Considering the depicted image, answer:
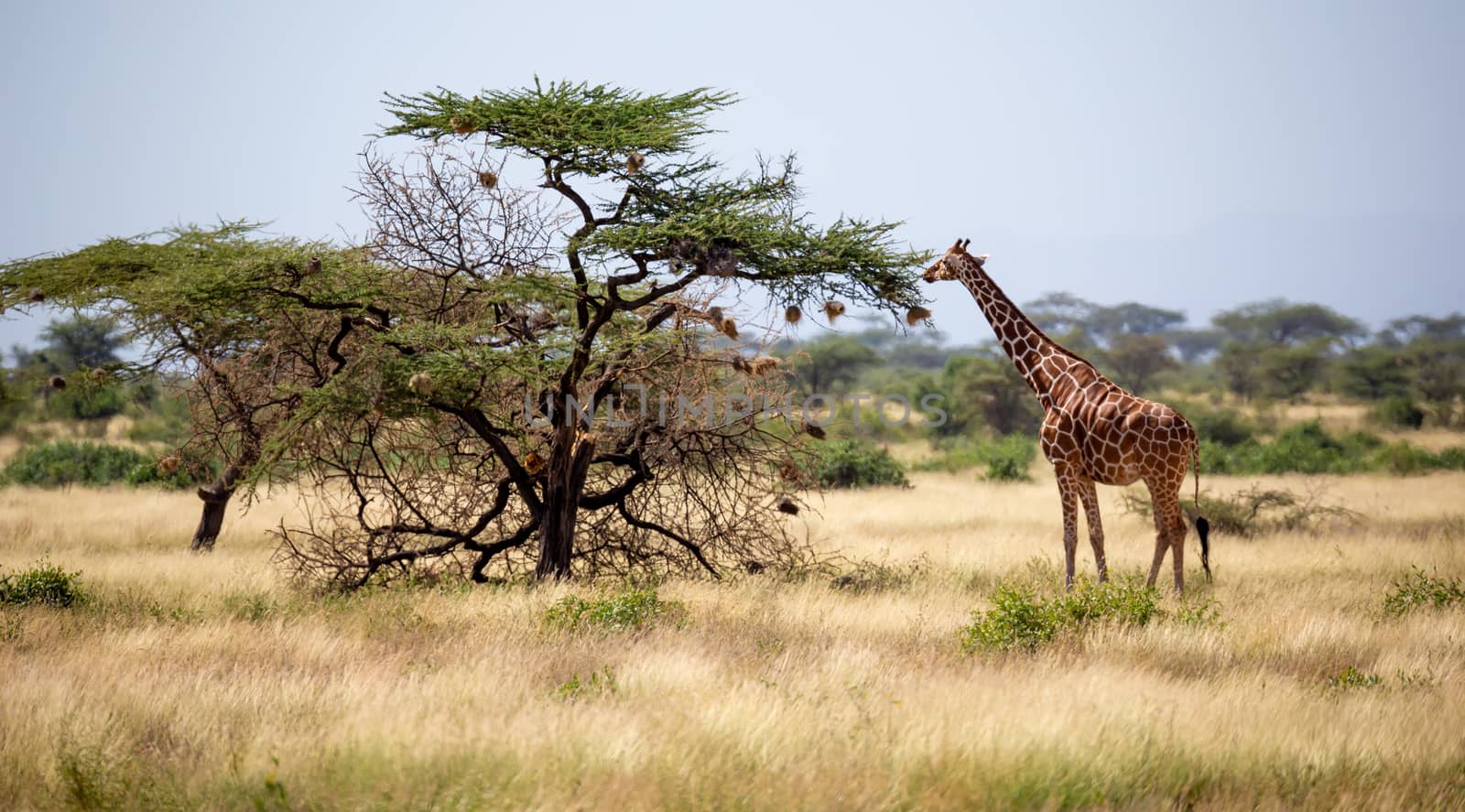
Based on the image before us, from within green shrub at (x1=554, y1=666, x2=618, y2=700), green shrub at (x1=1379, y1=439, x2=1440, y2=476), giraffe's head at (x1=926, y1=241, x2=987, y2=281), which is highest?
giraffe's head at (x1=926, y1=241, x2=987, y2=281)

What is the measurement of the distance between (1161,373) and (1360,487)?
33171mm

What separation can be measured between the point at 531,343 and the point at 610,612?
235 cm

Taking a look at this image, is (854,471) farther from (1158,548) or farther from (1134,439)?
(1134,439)

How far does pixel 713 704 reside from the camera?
589 centimetres

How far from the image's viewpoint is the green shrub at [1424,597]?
917cm

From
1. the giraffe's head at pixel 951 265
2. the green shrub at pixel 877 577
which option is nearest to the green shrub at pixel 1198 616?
the green shrub at pixel 877 577

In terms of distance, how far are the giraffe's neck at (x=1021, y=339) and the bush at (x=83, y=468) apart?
15.8 meters

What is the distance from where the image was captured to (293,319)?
10.6 metres

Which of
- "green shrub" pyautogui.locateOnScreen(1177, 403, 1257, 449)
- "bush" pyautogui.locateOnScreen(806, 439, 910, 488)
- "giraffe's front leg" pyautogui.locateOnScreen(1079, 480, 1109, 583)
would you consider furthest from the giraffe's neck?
"green shrub" pyautogui.locateOnScreen(1177, 403, 1257, 449)

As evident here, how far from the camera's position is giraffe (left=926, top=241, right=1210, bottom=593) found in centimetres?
937

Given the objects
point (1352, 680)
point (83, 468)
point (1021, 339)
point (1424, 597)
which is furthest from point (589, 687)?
point (83, 468)

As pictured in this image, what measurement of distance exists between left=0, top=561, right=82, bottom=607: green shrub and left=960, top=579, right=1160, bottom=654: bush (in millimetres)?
6971

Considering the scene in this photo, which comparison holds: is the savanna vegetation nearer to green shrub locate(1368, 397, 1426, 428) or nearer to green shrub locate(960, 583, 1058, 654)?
green shrub locate(960, 583, 1058, 654)

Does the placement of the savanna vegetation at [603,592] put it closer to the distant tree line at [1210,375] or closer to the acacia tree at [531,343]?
the acacia tree at [531,343]
